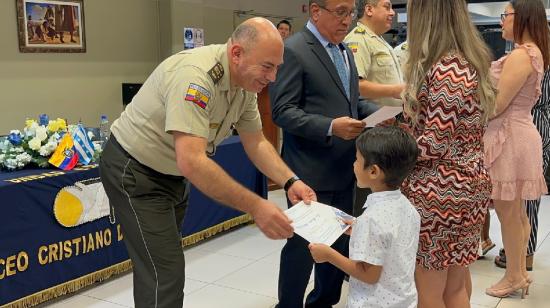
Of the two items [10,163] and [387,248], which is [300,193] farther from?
[10,163]

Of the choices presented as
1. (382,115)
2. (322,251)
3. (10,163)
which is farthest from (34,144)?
(322,251)

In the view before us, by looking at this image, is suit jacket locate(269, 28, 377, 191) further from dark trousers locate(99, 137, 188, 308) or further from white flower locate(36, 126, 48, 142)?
white flower locate(36, 126, 48, 142)

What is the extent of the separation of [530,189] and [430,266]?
1.16 metres

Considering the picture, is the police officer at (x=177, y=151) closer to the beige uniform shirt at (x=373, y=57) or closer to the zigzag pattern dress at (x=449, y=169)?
the zigzag pattern dress at (x=449, y=169)

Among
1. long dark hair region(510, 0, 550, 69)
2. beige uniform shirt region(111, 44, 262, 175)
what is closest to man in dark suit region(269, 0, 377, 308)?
beige uniform shirt region(111, 44, 262, 175)

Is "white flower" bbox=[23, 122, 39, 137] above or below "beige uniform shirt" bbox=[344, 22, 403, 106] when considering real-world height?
below

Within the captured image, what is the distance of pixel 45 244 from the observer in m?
2.80

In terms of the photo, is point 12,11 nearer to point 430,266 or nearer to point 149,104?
point 149,104

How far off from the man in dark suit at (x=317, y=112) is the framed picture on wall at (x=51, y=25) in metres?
4.08

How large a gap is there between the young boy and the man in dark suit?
609 mm

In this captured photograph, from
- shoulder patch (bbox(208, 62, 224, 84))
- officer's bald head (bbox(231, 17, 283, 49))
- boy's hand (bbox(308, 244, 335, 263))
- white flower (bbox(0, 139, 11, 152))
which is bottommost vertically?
boy's hand (bbox(308, 244, 335, 263))

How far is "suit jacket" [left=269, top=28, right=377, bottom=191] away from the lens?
7.65 ft

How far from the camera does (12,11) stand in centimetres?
538

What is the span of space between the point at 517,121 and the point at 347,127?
1.08m
